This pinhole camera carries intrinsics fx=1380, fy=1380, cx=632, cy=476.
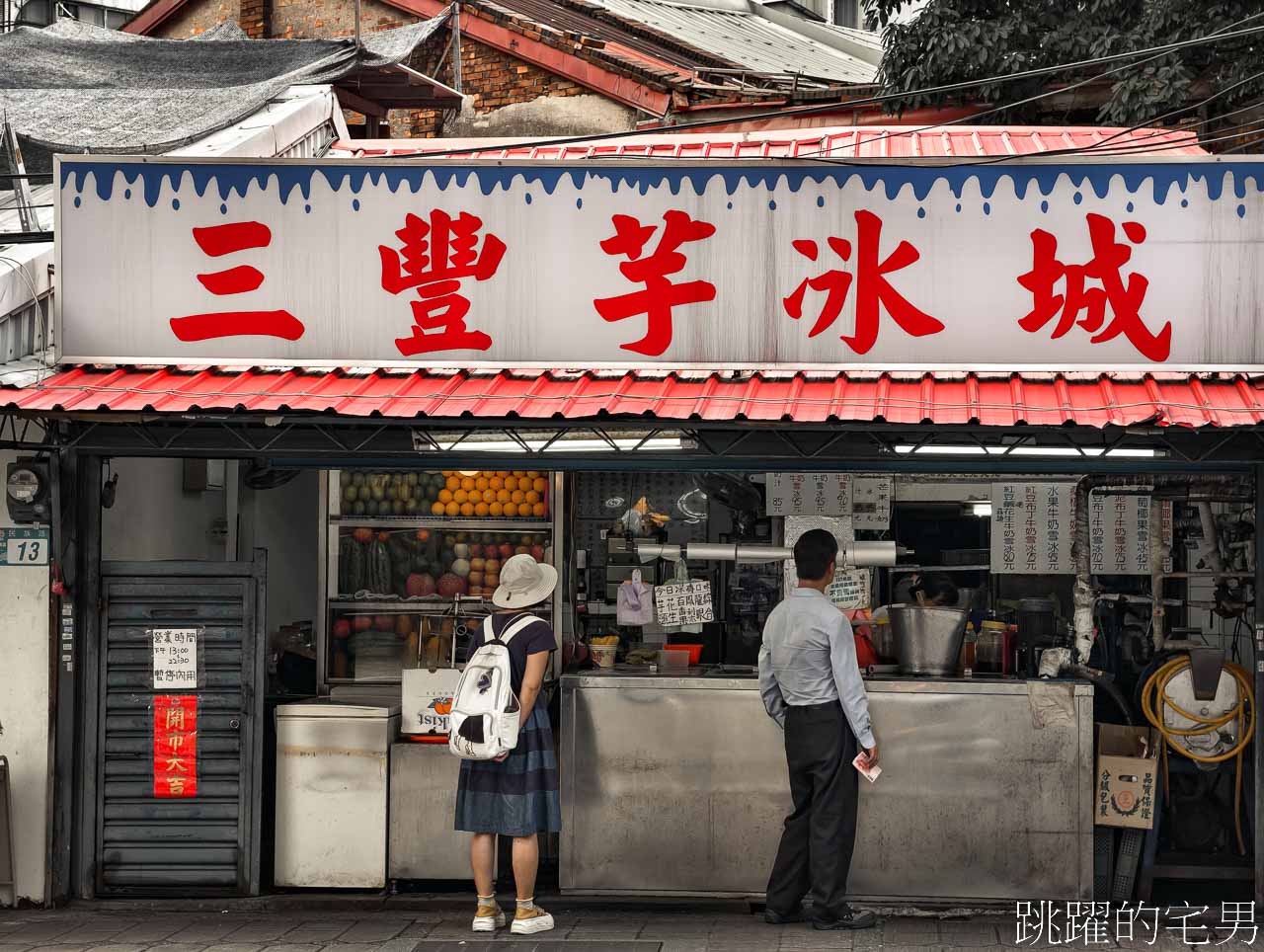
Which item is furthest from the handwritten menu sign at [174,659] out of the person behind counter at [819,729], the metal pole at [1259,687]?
the metal pole at [1259,687]

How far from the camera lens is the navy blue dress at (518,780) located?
24.9 ft

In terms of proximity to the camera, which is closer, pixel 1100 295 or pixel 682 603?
pixel 1100 295

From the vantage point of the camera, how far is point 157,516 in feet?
34.8

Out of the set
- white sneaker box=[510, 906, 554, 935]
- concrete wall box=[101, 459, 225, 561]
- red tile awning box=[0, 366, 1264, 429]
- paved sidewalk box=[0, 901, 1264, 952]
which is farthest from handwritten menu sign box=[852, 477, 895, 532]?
concrete wall box=[101, 459, 225, 561]

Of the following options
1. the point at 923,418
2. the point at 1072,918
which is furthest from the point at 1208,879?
the point at 923,418

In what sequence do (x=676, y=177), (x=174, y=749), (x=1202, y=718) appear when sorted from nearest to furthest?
1. (x=676, y=177)
2. (x=1202, y=718)
3. (x=174, y=749)

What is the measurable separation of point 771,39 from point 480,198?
15573mm

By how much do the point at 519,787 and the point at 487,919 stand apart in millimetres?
797

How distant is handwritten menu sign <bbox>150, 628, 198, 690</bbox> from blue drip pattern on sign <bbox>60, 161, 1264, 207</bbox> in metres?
2.64

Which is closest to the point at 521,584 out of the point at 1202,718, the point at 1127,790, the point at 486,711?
the point at 486,711

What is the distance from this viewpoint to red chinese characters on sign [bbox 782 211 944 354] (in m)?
7.94

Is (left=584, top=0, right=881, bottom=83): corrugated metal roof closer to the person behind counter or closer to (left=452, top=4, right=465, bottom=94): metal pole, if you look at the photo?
(left=452, top=4, right=465, bottom=94): metal pole

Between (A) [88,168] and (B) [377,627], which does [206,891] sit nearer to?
(B) [377,627]

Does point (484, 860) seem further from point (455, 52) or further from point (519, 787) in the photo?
point (455, 52)
